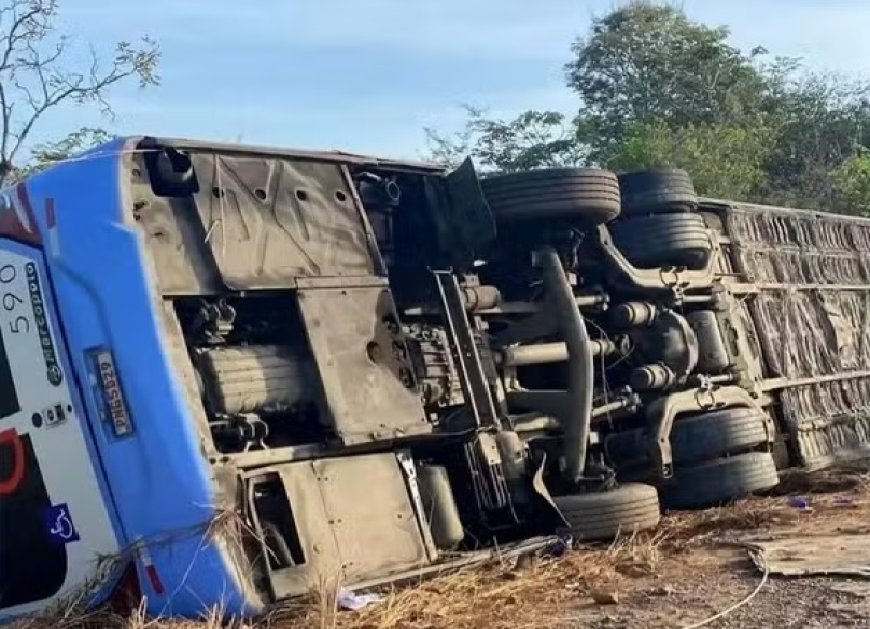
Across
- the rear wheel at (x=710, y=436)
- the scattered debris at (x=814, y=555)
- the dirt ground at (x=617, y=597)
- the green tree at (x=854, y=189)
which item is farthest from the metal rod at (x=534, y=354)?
the green tree at (x=854, y=189)

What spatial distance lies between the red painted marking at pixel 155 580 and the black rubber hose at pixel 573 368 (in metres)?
2.45

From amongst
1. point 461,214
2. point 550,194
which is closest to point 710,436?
point 550,194

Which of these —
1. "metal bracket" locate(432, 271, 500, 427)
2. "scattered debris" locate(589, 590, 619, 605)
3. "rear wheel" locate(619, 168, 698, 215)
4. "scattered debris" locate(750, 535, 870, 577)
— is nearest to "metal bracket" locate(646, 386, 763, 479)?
"scattered debris" locate(750, 535, 870, 577)

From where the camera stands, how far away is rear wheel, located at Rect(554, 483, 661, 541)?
6.36 metres

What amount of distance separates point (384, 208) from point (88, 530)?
2.20 metres

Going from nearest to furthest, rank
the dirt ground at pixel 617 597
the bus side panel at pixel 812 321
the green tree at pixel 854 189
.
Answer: the dirt ground at pixel 617 597, the bus side panel at pixel 812 321, the green tree at pixel 854 189

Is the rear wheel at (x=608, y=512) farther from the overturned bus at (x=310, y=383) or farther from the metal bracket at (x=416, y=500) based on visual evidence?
the metal bracket at (x=416, y=500)

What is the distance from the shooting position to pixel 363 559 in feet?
17.2

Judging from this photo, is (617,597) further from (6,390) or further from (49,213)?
(49,213)

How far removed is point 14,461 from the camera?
544 centimetres

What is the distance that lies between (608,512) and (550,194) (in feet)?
5.41

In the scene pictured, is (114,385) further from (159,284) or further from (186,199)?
(186,199)

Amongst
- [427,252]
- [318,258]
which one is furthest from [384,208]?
[318,258]

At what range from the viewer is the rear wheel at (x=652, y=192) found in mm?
8164
